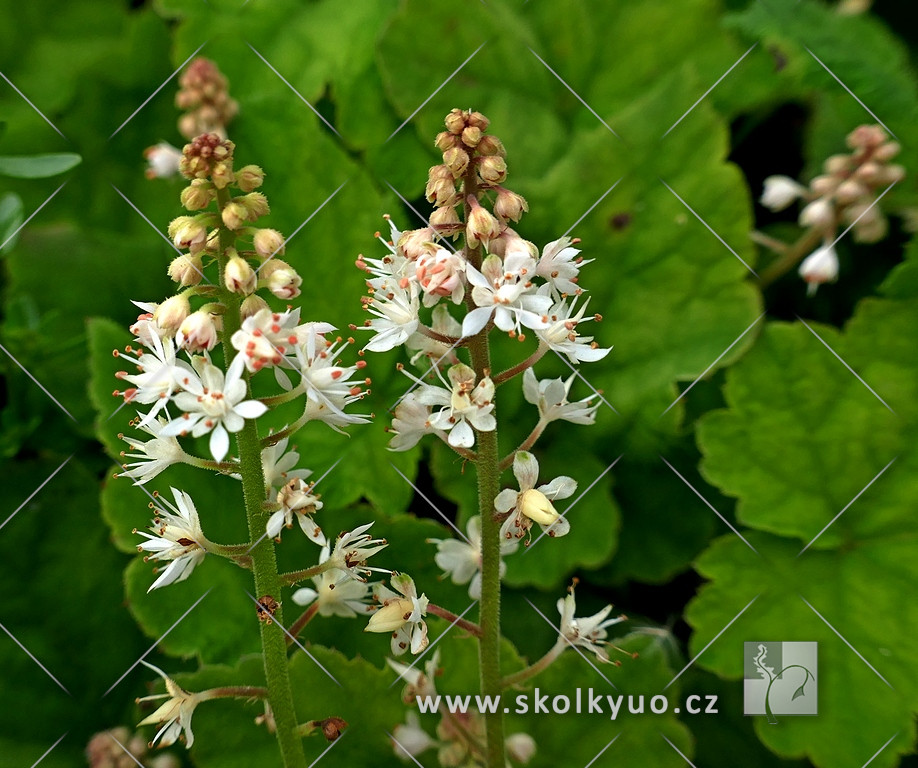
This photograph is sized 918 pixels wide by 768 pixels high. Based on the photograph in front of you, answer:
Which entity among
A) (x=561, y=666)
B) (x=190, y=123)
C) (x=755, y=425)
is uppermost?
(x=190, y=123)

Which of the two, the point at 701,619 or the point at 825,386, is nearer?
the point at 701,619

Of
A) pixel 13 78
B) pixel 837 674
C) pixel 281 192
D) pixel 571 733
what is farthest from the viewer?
pixel 13 78

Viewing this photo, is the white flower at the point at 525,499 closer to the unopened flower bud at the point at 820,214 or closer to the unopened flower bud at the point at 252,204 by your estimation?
the unopened flower bud at the point at 252,204

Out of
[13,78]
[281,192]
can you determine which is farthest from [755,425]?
[13,78]

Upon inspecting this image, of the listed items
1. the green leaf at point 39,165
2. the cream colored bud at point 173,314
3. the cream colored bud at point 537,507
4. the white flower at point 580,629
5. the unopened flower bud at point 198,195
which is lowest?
the white flower at point 580,629

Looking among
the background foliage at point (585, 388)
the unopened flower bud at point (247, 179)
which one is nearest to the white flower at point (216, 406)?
the unopened flower bud at point (247, 179)

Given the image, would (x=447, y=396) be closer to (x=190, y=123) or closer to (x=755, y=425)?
(x=755, y=425)
